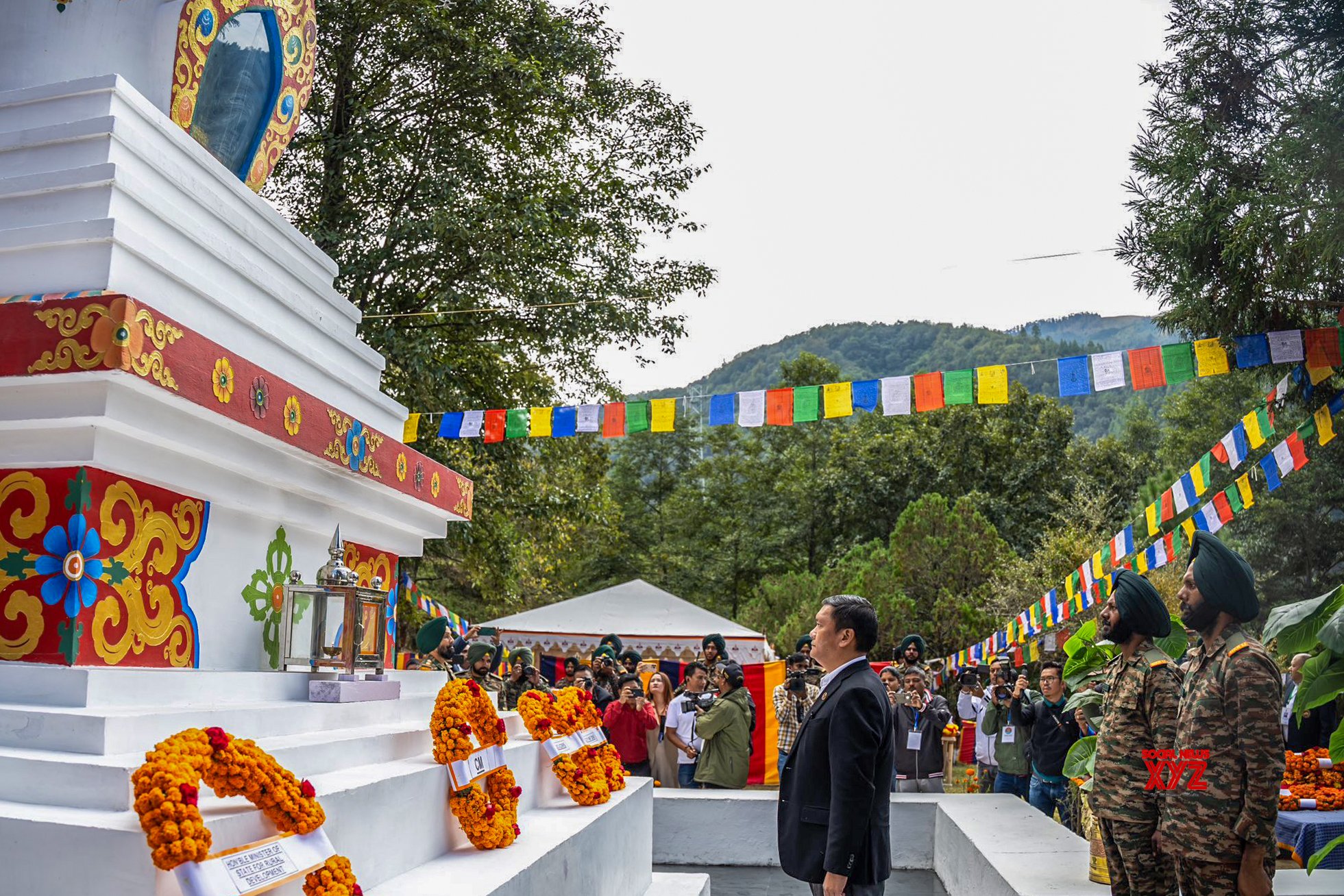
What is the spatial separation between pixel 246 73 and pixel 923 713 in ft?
24.5

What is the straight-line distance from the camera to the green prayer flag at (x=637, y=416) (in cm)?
1137

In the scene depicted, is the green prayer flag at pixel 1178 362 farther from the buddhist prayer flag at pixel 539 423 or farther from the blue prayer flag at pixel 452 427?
the blue prayer flag at pixel 452 427

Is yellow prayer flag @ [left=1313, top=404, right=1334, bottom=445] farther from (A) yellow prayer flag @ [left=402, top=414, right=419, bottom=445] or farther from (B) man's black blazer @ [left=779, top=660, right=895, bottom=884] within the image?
(A) yellow prayer flag @ [left=402, top=414, right=419, bottom=445]

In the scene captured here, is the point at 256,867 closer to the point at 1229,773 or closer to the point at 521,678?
the point at 1229,773

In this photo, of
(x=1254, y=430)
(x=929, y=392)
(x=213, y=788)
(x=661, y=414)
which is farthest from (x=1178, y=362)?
(x=213, y=788)

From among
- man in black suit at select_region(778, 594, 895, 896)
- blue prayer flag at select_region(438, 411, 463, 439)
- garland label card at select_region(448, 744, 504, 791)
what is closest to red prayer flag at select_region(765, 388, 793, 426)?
blue prayer flag at select_region(438, 411, 463, 439)

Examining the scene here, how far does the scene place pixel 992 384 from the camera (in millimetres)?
10219

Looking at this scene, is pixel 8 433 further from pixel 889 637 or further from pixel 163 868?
pixel 889 637

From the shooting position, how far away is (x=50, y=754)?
2.75 meters

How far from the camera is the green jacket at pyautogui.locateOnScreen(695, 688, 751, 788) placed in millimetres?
8977

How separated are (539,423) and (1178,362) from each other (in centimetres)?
638

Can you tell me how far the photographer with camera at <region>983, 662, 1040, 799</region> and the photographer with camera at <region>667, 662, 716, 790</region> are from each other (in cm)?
239

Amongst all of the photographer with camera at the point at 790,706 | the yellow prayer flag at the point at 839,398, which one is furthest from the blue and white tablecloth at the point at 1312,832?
the yellow prayer flag at the point at 839,398

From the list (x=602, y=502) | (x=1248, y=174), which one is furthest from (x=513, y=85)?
(x=1248, y=174)
